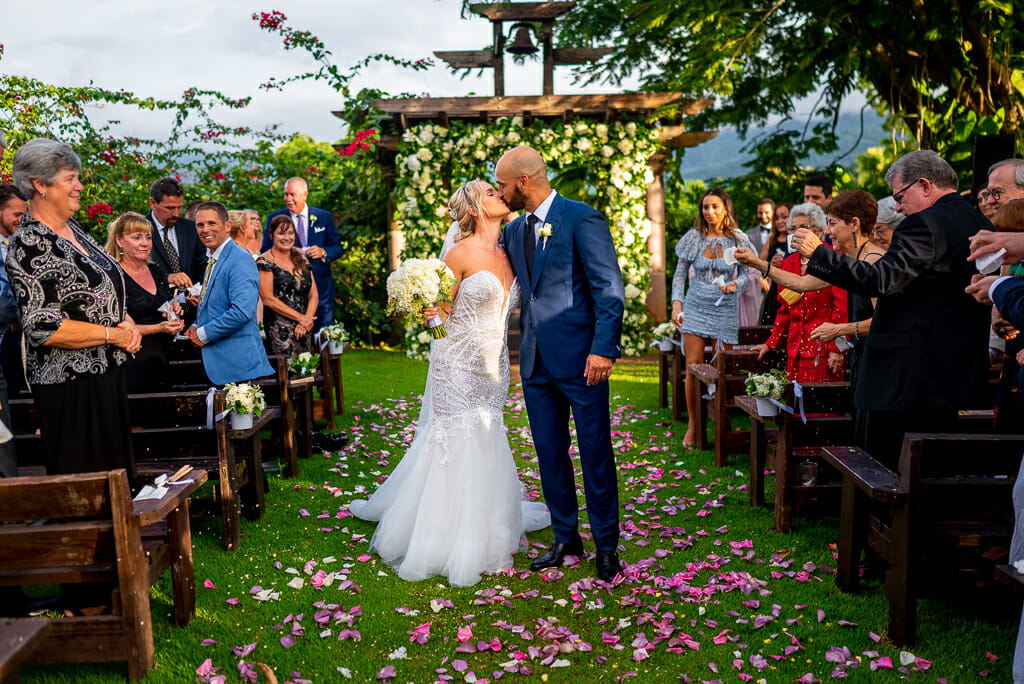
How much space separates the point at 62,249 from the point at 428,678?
255 cm

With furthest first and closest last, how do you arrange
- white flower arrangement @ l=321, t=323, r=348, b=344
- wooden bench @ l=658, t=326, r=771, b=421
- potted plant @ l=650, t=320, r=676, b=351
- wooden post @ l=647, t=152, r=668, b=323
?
wooden post @ l=647, t=152, r=668, b=323
potted plant @ l=650, t=320, r=676, b=351
white flower arrangement @ l=321, t=323, r=348, b=344
wooden bench @ l=658, t=326, r=771, b=421

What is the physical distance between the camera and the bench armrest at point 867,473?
11.6 feet

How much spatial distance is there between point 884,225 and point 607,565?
2.98 meters

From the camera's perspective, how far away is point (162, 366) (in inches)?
231

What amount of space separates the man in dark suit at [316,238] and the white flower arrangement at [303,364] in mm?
2067

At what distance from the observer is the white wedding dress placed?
459 centimetres

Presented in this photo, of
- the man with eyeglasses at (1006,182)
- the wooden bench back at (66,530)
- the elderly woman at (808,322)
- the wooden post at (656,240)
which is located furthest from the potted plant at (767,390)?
the wooden post at (656,240)

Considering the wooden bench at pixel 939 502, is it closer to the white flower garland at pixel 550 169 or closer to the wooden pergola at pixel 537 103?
the wooden pergola at pixel 537 103

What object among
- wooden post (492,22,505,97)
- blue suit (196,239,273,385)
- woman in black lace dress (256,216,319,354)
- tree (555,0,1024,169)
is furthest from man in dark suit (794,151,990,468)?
wooden post (492,22,505,97)

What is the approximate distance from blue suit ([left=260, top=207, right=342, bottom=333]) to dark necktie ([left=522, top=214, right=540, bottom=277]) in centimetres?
532

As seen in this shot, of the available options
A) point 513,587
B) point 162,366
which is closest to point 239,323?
point 162,366

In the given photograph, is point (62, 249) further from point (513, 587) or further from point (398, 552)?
point (513, 587)

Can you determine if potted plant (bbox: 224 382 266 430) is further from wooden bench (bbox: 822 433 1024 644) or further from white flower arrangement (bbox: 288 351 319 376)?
wooden bench (bbox: 822 433 1024 644)

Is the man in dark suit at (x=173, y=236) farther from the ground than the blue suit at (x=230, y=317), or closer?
farther from the ground
